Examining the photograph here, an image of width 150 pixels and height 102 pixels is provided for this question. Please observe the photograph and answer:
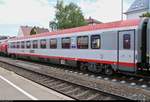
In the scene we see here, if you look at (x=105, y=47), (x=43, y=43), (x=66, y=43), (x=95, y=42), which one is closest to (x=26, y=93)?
(x=105, y=47)

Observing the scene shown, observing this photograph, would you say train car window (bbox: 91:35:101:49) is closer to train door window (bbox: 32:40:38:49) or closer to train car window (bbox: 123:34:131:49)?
train car window (bbox: 123:34:131:49)

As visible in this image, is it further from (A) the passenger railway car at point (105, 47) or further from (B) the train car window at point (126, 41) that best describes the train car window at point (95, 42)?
(B) the train car window at point (126, 41)

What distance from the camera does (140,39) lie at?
16359 millimetres

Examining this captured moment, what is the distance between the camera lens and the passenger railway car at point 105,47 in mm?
16391

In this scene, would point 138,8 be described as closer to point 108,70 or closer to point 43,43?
point 43,43

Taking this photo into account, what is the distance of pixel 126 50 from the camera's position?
55.5ft

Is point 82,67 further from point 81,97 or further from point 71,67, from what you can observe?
point 81,97

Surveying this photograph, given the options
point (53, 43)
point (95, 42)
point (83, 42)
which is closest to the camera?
point (95, 42)

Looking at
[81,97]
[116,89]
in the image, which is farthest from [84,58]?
[81,97]

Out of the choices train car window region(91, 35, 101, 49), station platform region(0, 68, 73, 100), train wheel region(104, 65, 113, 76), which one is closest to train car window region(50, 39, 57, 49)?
train car window region(91, 35, 101, 49)

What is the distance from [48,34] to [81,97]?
17.0m

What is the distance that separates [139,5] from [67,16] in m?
18.1

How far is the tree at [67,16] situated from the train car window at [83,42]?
186 ft

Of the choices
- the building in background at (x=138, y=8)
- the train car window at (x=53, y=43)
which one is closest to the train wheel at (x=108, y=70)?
the train car window at (x=53, y=43)
